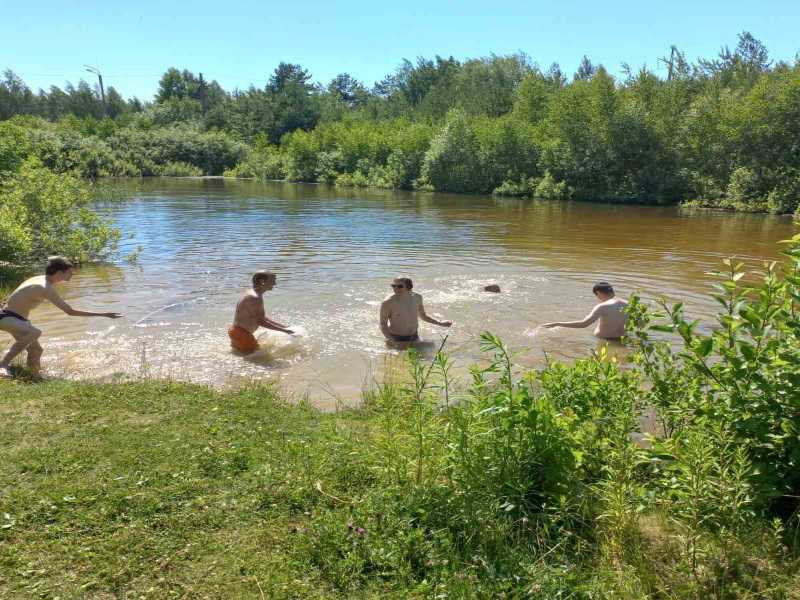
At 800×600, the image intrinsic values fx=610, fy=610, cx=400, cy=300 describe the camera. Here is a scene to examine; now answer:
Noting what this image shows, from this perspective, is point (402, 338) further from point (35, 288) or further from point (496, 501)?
point (496, 501)

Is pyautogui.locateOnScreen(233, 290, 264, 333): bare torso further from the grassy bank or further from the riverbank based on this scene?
the grassy bank

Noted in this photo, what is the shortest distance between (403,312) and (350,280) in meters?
5.94

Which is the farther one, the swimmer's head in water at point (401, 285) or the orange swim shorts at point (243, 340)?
the swimmer's head in water at point (401, 285)

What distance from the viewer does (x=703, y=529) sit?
11.9ft

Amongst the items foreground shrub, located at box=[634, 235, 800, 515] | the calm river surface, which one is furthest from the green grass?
foreground shrub, located at box=[634, 235, 800, 515]

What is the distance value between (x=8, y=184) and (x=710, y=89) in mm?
43000

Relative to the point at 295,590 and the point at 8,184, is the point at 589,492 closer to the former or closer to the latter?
the point at 295,590

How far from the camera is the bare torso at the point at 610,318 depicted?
10.3 meters

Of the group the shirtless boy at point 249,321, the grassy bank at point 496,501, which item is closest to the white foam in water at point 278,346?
the shirtless boy at point 249,321

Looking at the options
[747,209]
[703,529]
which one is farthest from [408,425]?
[747,209]

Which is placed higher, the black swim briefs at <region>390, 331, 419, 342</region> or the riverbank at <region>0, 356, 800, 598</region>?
the riverbank at <region>0, 356, 800, 598</region>

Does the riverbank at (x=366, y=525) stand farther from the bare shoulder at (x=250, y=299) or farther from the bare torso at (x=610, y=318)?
the bare torso at (x=610, y=318)

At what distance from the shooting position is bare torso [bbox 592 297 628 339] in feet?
33.7

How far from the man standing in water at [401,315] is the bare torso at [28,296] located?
485 cm
